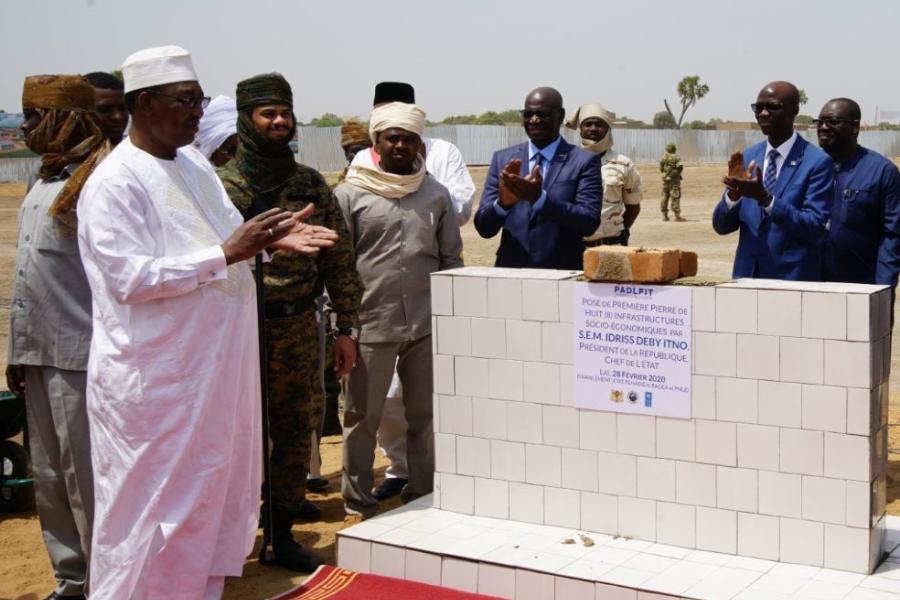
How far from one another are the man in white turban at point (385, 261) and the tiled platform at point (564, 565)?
2.24ft

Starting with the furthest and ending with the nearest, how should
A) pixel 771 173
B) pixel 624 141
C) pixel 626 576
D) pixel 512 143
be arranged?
pixel 624 141 → pixel 512 143 → pixel 771 173 → pixel 626 576

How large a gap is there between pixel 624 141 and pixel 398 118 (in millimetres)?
52138

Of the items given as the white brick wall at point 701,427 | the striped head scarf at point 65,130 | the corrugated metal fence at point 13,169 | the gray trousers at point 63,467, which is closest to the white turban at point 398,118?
the white brick wall at point 701,427

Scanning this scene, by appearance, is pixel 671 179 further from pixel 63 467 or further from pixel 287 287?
pixel 63 467

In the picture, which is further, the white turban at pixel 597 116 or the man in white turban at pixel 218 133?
the white turban at pixel 597 116

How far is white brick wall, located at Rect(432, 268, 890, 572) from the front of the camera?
175 inches

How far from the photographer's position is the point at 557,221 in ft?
20.6

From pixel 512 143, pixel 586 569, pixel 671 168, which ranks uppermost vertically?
pixel 512 143

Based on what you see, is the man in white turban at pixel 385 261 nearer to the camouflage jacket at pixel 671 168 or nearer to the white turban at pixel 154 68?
the white turban at pixel 154 68

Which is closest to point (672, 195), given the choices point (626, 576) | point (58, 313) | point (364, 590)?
point (364, 590)

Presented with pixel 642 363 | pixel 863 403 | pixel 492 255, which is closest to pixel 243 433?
pixel 642 363

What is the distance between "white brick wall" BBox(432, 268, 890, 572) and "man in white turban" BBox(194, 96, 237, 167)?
7.31 feet

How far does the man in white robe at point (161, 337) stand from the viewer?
420 centimetres

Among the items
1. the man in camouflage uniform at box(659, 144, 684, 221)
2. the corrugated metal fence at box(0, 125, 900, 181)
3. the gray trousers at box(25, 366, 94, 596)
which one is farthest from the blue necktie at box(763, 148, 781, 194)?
the corrugated metal fence at box(0, 125, 900, 181)
